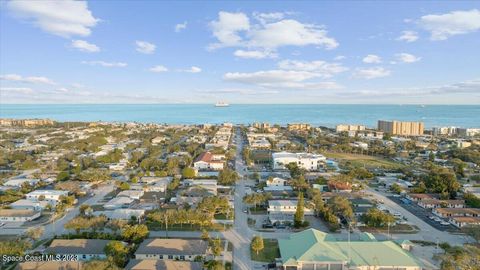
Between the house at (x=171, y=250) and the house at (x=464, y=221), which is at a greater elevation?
the house at (x=464, y=221)

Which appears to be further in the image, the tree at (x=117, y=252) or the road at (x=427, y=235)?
the road at (x=427, y=235)

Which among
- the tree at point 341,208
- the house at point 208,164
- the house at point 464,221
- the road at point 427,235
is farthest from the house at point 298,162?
the house at point 464,221

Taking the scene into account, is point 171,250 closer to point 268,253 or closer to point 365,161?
point 268,253

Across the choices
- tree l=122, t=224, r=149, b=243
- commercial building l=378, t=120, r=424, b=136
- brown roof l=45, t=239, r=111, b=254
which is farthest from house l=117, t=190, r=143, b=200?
commercial building l=378, t=120, r=424, b=136

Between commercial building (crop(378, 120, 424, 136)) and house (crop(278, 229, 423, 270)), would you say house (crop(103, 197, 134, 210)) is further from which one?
commercial building (crop(378, 120, 424, 136))

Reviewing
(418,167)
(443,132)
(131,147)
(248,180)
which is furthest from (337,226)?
(443,132)

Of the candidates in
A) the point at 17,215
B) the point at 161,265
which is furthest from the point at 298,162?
the point at 17,215

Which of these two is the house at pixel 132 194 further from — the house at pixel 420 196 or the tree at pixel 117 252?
the house at pixel 420 196
